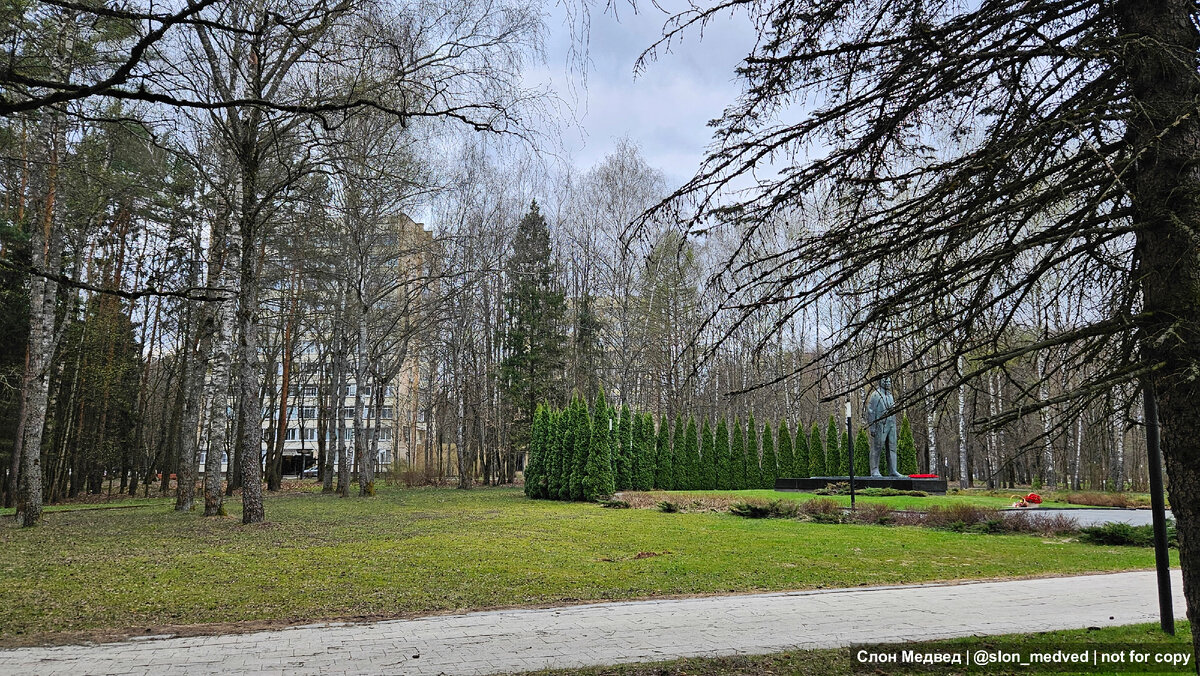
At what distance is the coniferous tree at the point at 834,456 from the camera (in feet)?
99.7

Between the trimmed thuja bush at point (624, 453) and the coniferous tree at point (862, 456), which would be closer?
the trimmed thuja bush at point (624, 453)

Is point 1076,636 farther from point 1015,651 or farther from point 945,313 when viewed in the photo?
point 945,313

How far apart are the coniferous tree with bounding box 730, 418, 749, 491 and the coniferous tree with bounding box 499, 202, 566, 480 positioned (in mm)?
9391

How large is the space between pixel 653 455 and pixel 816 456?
25.1ft

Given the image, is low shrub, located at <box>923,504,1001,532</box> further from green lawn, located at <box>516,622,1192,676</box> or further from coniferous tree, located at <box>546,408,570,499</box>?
coniferous tree, located at <box>546,408,570,499</box>

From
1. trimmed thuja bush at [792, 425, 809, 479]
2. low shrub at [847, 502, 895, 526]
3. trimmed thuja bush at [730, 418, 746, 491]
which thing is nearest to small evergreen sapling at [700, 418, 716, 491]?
trimmed thuja bush at [730, 418, 746, 491]

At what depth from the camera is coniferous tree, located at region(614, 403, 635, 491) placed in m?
26.8

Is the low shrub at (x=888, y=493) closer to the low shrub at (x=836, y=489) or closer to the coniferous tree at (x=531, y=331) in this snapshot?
the low shrub at (x=836, y=489)

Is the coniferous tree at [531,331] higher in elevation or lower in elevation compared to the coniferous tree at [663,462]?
higher

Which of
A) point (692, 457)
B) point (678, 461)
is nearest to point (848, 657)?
point (678, 461)

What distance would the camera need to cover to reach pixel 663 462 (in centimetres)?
2892

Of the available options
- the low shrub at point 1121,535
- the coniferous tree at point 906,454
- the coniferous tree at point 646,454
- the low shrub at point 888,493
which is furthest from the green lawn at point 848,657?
the coniferous tree at point 906,454

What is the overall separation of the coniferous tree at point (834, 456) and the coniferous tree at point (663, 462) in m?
6.98

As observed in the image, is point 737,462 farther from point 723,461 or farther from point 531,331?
point 531,331
